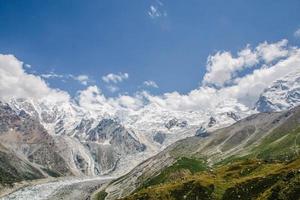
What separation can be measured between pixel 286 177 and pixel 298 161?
1503 centimetres

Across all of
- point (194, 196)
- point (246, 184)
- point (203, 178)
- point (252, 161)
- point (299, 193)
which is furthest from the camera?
point (252, 161)

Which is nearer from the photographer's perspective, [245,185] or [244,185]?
[245,185]

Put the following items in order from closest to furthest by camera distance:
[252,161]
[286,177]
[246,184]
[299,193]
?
[299,193] < [286,177] < [246,184] < [252,161]

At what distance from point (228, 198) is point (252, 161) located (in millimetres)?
38571

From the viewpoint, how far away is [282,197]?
344ft

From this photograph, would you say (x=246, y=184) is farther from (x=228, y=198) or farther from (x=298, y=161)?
(x=298, y=161)

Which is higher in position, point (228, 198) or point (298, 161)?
point (298, 161)

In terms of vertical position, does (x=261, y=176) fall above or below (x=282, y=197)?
above

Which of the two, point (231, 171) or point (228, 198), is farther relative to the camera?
point (231, 171)

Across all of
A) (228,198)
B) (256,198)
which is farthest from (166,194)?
(256,198)

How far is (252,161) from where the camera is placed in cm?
16375

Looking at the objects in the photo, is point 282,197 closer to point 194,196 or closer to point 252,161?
point 194,196

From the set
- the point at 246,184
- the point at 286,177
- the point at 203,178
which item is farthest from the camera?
the point at 203,178

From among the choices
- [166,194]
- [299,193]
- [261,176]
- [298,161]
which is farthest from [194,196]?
[299,193]
